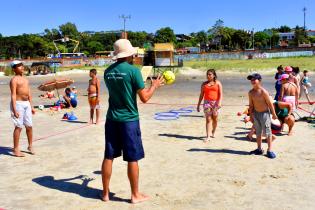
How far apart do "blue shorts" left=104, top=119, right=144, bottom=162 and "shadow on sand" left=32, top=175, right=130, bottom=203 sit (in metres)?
0.71

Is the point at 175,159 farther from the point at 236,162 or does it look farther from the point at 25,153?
the point at 25,153

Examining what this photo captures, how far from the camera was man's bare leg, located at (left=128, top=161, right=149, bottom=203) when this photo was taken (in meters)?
5.22

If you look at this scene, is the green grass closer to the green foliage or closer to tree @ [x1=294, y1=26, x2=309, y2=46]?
tree @ [x1=294, y1=26, x2=309, y2=46]

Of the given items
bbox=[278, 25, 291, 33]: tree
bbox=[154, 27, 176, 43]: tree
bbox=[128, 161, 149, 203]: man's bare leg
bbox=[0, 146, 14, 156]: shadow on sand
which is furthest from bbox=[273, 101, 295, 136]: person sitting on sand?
bbox=[278, 25, 291, 33]: tree

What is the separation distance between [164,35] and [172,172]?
463ft

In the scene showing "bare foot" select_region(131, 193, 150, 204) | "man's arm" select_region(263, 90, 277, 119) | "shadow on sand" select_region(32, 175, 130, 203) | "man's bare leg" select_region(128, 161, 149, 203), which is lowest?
"shadow on sand" select_region(32, 175, 130, 203)

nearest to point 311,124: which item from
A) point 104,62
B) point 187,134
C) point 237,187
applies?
point 187,134

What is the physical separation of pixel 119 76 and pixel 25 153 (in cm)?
413

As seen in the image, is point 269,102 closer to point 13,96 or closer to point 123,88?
point 123,88

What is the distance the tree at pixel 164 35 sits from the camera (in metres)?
145

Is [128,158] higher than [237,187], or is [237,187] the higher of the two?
[128,158]

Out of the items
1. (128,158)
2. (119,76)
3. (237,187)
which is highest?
(119,76)

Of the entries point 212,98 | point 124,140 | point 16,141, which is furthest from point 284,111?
point 16,141

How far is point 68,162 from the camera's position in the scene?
7500 millimetres
